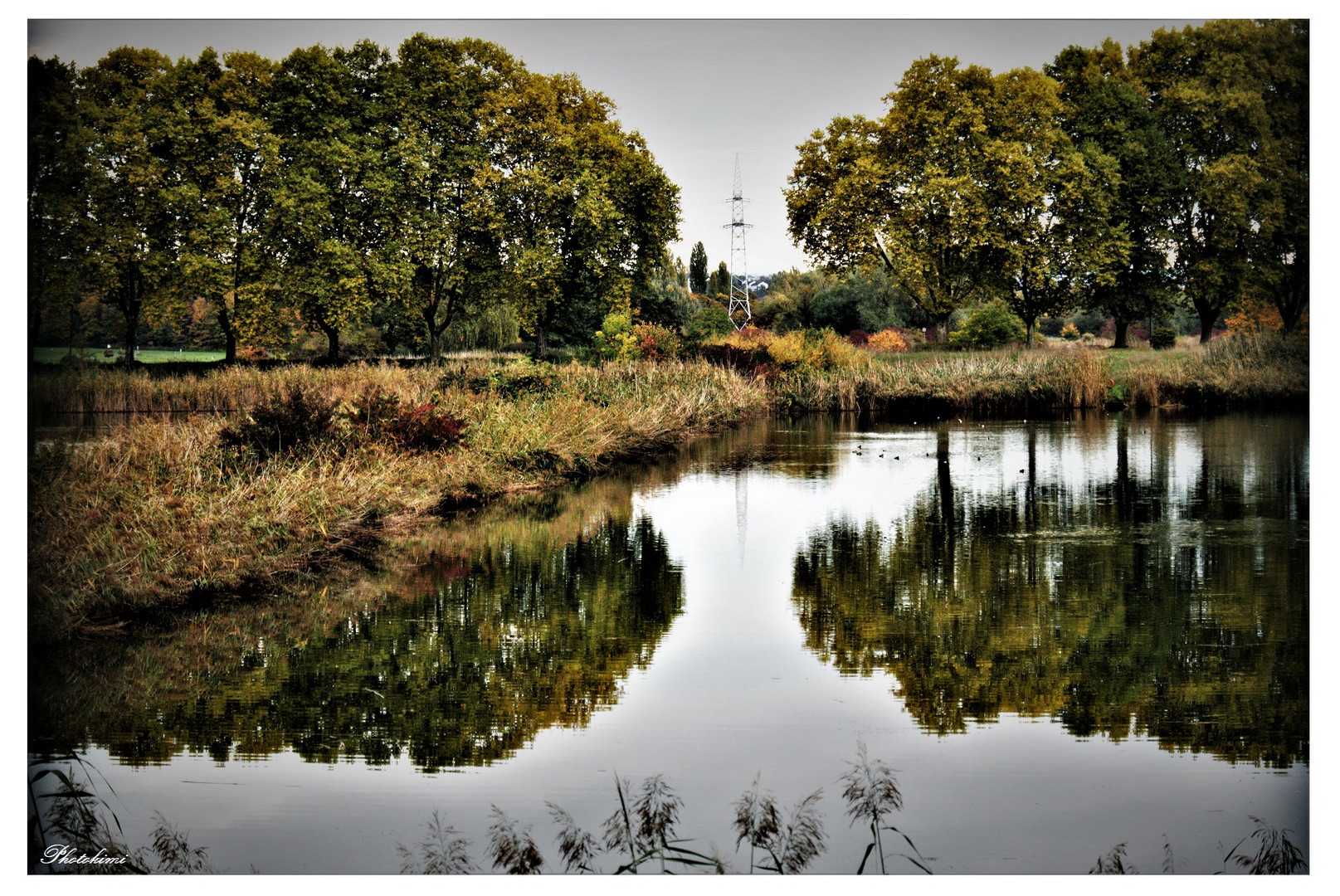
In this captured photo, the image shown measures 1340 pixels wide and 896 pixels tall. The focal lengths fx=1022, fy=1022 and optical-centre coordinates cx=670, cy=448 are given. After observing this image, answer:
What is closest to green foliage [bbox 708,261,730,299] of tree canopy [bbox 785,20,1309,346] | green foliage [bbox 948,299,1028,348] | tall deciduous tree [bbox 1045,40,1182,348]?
green foliage [bbox 948,299,1028,348]

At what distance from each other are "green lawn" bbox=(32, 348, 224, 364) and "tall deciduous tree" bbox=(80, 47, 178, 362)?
407 millimetres

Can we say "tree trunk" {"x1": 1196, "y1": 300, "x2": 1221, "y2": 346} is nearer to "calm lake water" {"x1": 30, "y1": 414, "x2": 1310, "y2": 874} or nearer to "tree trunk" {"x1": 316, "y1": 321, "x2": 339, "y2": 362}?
"calm lake water" {"x1": 30, "y1": 414, "x2": 1310, "y2": 874}

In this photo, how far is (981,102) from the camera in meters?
24.6

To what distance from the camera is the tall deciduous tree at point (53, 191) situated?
4754mm

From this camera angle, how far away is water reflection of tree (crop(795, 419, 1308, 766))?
442 cm

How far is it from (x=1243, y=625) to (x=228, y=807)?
529cm

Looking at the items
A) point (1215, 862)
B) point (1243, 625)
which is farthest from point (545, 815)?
point (1243, 625)

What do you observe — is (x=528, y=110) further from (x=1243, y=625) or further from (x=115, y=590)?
(x=1243, y=625)

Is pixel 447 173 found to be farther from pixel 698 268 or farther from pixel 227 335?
pixel 698 268

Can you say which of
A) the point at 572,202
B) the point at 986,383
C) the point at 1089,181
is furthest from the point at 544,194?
the point at 986,383

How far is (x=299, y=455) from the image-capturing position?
9828 mm

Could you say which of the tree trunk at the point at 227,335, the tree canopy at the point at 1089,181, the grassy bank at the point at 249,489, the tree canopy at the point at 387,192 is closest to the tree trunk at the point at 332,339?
the tree canopy at the point at 387,192

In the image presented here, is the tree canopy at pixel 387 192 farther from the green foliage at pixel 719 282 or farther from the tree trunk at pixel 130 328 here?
the green foliage at pixel 719 282

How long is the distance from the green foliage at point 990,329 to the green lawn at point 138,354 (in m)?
25.2
